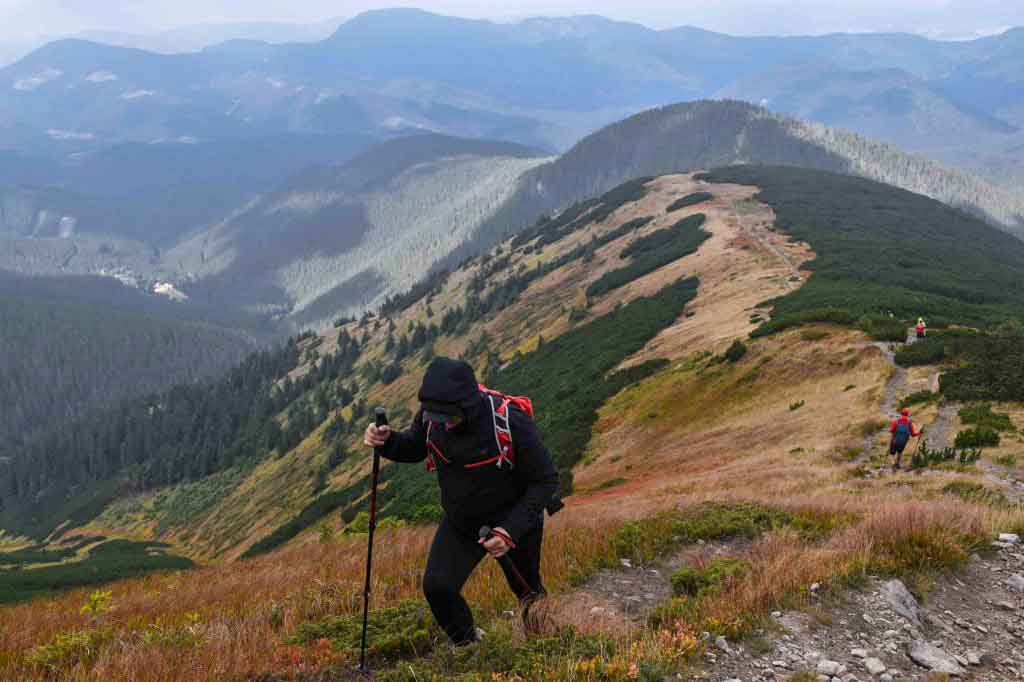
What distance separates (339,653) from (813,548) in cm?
599

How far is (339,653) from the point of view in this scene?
5.93m

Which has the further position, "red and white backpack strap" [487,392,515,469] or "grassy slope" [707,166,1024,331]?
"grassy slope" [707,166,1024,331]

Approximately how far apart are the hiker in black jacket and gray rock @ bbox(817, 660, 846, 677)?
275cm

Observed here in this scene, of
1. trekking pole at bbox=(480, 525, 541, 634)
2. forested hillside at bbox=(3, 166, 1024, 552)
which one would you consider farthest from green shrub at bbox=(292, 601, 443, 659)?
forested hillside at bbox=(3, 166, 1024, 552)

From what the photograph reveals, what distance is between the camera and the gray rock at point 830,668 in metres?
5.32

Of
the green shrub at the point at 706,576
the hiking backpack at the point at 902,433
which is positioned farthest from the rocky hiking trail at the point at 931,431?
the green shrub at the point at 706,576

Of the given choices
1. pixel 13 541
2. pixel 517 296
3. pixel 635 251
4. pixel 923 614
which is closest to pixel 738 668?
pixel 923 614

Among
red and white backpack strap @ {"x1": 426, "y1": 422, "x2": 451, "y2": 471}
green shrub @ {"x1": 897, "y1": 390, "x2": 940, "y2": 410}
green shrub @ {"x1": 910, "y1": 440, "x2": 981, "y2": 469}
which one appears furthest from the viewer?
green shrub @ {"x1": 897, "y1": 390, "x2": 940, "y2": 410}

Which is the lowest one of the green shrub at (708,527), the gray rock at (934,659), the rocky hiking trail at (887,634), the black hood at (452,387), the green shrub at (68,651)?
the green shrub at (708,527)

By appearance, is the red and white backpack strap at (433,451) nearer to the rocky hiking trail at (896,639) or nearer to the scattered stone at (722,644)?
the rocky hiking trail at (896,639)

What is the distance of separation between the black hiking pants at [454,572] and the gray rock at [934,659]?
3.63m

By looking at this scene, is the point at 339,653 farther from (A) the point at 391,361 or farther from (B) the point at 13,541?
(B) the point at 13,541

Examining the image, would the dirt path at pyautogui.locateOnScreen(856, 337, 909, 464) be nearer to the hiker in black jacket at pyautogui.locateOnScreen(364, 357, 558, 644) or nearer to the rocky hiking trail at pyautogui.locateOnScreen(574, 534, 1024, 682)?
the rocky hiking trail at pyautogui.locateOnScreen(574, 534, 1024, 682)

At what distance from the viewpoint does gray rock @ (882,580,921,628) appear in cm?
628
